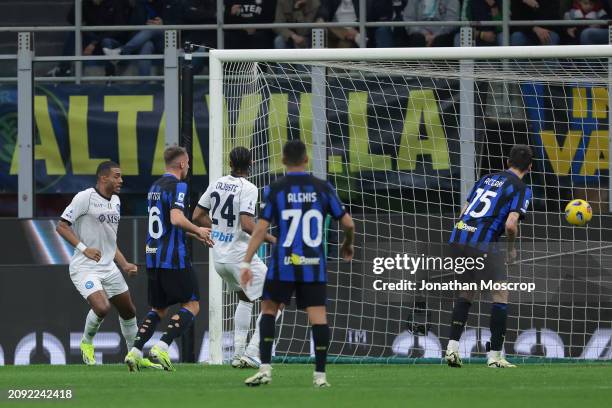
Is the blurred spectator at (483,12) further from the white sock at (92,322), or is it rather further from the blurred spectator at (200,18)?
the white sock at (92,322)

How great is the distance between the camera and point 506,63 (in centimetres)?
1367

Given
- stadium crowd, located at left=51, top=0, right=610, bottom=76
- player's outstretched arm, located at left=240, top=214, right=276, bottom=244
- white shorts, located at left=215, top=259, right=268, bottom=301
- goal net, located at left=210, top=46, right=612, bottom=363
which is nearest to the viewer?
player's outstretched arm, located at left=240, top=214, right=276, bottom=244

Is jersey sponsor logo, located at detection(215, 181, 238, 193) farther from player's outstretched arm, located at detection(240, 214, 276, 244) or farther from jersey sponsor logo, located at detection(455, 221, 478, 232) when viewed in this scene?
jersey sponsor logo, located at detection(455, 221, 478, 232)

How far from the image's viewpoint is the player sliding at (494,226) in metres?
11.4

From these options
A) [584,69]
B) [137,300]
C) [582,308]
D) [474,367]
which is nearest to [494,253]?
[474,367]

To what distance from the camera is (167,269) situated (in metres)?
11.2

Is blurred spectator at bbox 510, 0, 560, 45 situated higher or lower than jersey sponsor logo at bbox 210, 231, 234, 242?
higher

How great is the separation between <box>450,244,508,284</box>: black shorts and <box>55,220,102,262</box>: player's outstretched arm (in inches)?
122

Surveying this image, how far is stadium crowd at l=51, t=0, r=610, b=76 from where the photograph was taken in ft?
50.8

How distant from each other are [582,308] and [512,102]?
2.16m

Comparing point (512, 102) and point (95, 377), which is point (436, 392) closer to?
point (95, 377)

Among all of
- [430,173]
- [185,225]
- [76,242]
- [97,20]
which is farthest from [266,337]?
[97,20]

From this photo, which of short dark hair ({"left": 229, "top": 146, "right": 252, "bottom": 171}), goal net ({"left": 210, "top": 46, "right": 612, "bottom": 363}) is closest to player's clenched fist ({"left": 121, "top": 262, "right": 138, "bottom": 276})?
goal net ({"left": 210, "top": 46, "right": 612, "bottom": 363})

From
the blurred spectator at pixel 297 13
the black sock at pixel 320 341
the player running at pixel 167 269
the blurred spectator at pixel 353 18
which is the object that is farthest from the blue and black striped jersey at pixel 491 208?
the blurred spectator at pixel 297 13
